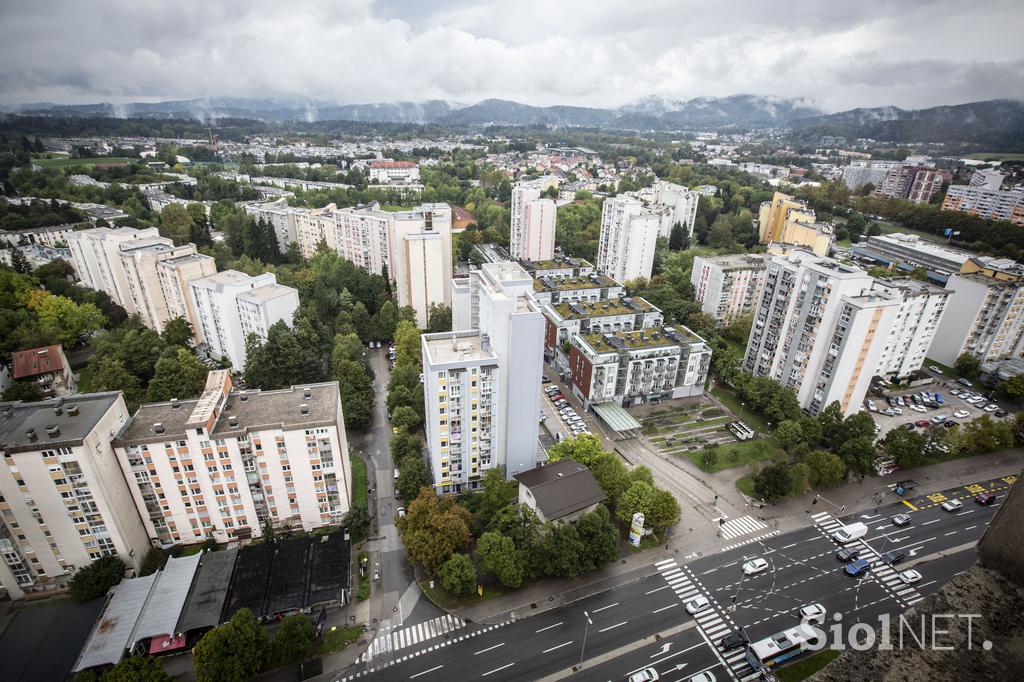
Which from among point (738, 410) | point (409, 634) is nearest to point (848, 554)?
point (738, 410)

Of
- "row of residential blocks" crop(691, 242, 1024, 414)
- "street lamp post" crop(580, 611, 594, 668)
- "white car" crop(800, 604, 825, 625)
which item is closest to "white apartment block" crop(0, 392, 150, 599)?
"street lamp post" crop(580, 611, 594, 668)

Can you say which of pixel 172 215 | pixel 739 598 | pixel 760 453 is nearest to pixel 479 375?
pixel 739 598

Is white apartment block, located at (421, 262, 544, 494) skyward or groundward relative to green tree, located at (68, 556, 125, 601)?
skyward

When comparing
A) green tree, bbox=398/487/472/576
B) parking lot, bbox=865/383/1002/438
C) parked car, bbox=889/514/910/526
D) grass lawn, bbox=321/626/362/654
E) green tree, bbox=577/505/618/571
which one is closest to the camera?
grass lawn, bbox=321/626/362/654

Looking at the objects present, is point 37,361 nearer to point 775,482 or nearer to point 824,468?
point 775,482

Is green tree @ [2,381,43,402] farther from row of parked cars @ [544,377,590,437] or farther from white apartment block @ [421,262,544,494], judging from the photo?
row of parked cars @ [544,377,590,437]
